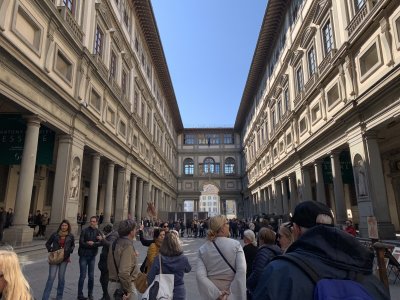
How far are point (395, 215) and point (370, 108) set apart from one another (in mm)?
10644

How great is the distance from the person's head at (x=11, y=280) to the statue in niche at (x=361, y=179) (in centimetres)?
1425

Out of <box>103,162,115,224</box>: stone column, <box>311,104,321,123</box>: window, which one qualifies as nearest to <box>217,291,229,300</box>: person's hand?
<box>311,104,321,123</box>: window

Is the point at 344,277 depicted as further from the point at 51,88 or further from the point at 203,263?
the point at 51,88

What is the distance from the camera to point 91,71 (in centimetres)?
1677

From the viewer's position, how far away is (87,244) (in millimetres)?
6570

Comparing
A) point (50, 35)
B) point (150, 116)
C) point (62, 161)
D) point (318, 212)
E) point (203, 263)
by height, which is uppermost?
point (150, 116)

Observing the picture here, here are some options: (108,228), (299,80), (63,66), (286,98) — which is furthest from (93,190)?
(286,98)

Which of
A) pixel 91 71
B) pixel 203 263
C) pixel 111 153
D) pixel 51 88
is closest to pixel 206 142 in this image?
pixel 111 153

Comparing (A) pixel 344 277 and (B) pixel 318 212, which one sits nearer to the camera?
(A) pixel 344 277

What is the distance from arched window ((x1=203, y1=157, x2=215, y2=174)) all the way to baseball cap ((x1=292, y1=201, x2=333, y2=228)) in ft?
177

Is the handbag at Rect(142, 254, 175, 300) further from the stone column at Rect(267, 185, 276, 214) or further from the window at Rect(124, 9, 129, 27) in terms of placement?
the stone column at Rect(267, 185, 276, 214)

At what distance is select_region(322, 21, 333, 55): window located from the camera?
17.0 metres

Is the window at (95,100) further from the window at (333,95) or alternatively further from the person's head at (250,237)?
the person's head at (250,237)

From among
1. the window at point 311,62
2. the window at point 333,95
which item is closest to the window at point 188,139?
the window at point 311,62
